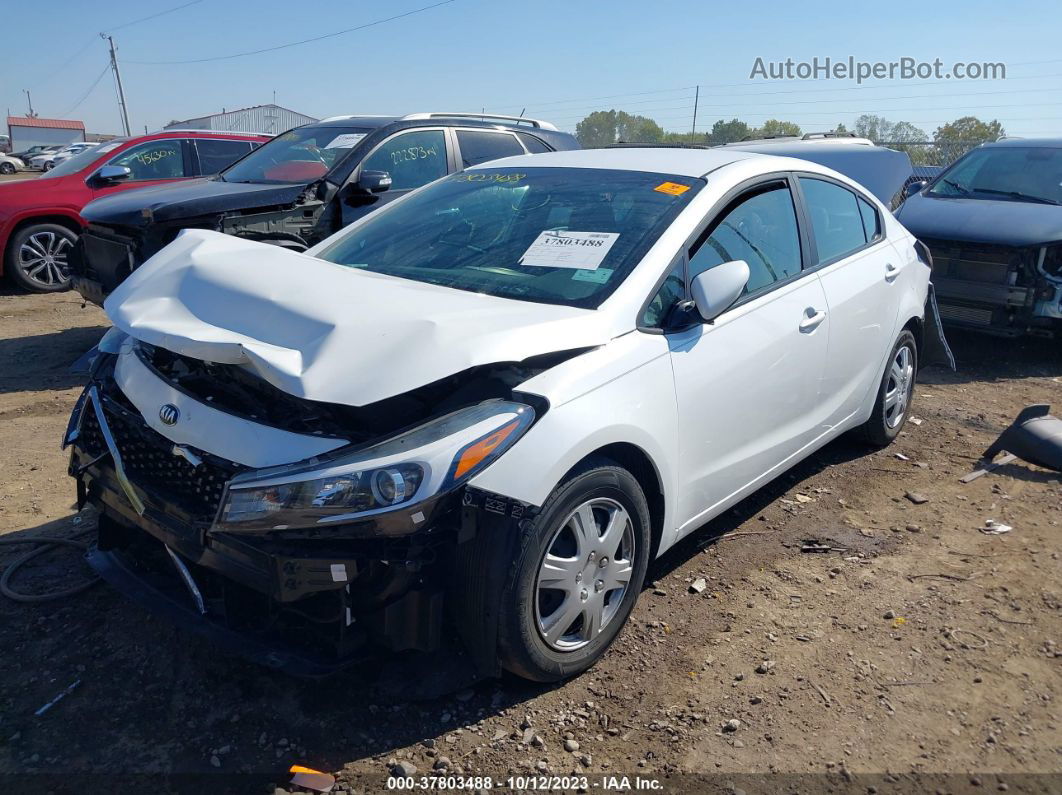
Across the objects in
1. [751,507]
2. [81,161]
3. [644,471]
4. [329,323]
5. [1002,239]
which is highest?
[81,161]

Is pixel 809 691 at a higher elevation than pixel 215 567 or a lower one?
lower

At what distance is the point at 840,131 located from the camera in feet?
44.7

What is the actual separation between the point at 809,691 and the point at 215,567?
2031 millimetres

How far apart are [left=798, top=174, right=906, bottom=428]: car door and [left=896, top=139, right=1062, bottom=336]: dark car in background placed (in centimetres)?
280

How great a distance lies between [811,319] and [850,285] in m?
0.60

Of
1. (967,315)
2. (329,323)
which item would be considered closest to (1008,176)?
(967,315)

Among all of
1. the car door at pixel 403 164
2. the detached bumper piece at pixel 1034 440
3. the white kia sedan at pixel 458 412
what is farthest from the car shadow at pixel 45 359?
the detached bumper piece at pixel 1034 440

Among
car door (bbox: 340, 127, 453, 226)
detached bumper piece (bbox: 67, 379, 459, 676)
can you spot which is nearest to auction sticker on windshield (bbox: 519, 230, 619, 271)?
detached bumper piece (bbox: 67, 379, 459, 676)

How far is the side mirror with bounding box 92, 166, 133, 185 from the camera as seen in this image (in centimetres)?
863

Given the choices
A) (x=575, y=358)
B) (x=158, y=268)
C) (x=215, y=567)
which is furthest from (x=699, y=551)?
(x=158, y=268)

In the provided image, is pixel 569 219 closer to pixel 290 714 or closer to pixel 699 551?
pixel 699 551

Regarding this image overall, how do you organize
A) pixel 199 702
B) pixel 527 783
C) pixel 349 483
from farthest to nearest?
pixel 199 702
pixel 527 783
pixel 349 483

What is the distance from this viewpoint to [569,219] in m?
3.51

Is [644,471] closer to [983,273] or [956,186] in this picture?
[983,273]
